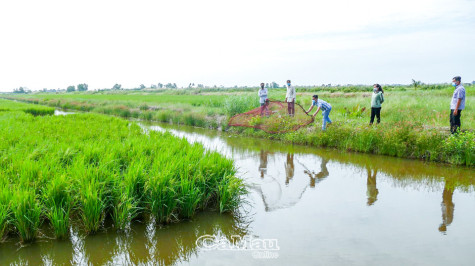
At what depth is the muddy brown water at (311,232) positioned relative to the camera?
3.32 meters

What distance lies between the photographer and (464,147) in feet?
23.2

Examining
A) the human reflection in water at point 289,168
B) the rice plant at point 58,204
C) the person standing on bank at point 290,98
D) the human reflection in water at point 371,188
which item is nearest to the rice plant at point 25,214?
the rice plant at point 58,204

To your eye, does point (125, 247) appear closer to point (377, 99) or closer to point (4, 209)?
point (4, 209)

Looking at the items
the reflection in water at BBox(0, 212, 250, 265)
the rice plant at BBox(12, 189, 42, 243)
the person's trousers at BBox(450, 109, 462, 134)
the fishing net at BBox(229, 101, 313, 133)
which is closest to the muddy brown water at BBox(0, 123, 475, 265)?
the reflection in water at BBox(0, 212, 250, 265)

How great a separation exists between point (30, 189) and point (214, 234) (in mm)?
2254

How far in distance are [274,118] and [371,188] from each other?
5.75 meters

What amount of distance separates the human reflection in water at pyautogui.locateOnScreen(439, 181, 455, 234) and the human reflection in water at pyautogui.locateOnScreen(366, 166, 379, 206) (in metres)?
0.97

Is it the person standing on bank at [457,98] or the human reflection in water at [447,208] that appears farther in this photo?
the person standing on bank at [457,98]

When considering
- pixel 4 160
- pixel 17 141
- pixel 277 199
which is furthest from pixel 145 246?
pixel 17 141

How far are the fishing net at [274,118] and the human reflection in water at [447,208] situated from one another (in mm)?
5329

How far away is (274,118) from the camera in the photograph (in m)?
11.2

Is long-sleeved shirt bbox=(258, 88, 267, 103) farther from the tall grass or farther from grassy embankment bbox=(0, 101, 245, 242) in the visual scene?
the tall grass

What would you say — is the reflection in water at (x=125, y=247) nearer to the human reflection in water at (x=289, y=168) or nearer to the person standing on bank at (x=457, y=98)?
the human reflection in water at (x=289, y=168)

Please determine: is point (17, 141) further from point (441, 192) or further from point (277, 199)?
point (441, 192)
